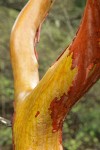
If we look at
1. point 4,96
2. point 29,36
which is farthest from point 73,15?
point 29,36

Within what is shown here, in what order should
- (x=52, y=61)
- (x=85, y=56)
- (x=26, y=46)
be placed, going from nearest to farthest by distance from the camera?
(x=85, y=56)
(x=26, y=46)
(x=52, y=61)

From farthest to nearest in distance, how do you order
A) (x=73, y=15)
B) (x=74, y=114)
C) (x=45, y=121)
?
(x=74, y=114)
(x=73, y=15)
(x=45, y=121)

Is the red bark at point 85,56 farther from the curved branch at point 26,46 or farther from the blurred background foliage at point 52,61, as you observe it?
the blurred background foliage at point 52,61

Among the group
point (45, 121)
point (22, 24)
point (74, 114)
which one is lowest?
point (74, 114)

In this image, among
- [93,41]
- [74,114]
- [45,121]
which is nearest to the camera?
[93,41]

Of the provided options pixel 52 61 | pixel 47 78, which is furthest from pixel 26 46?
pixel 52 61

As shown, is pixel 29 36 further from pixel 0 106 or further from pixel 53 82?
pixel 0 106

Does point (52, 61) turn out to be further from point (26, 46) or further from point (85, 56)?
point (85, 56)
